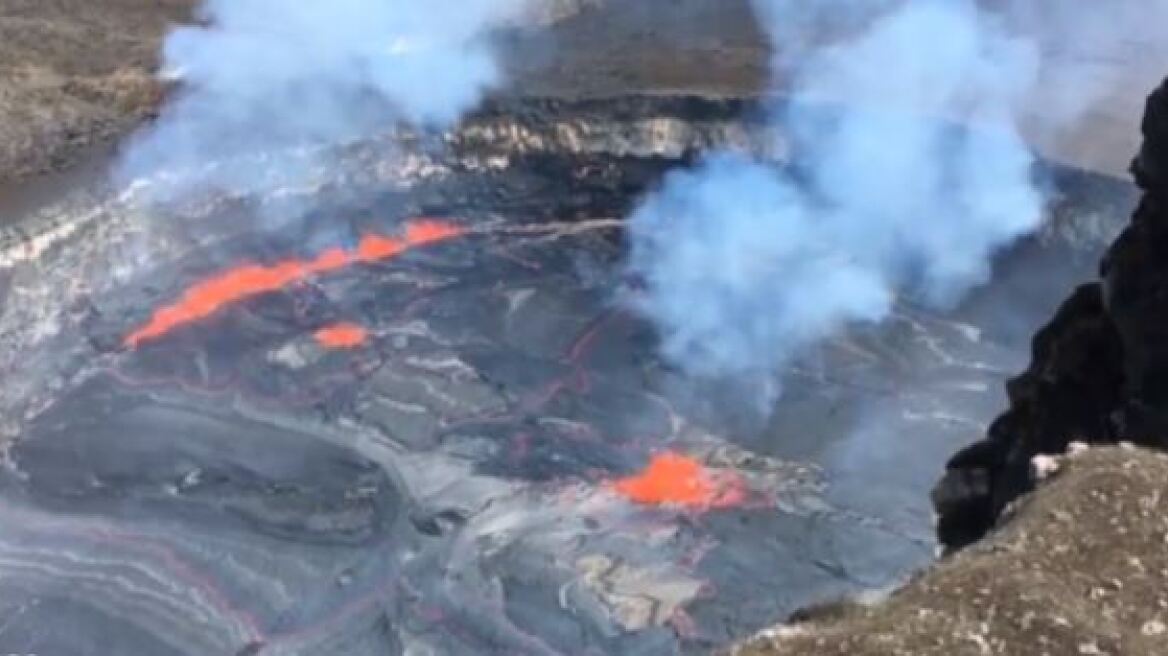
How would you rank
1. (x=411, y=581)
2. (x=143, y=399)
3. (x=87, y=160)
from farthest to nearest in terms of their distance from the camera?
(x=87, y=160)
(x=143, y=399)
(x=411, y=581)

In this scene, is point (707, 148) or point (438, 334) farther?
point (707, 148)

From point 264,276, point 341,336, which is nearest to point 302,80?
point 264,276

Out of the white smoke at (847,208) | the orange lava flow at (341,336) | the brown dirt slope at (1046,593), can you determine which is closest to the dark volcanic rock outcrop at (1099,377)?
the brown dirt slope at (1046,593)

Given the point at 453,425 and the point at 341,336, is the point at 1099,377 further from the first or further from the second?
the point at 341,336

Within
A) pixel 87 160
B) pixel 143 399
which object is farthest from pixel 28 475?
pixel 87 160

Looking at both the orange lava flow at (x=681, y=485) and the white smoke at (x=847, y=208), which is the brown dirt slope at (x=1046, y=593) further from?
the white smoke at (x=847, y=208)

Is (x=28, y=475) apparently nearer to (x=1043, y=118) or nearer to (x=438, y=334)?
(x=438, y=334)
